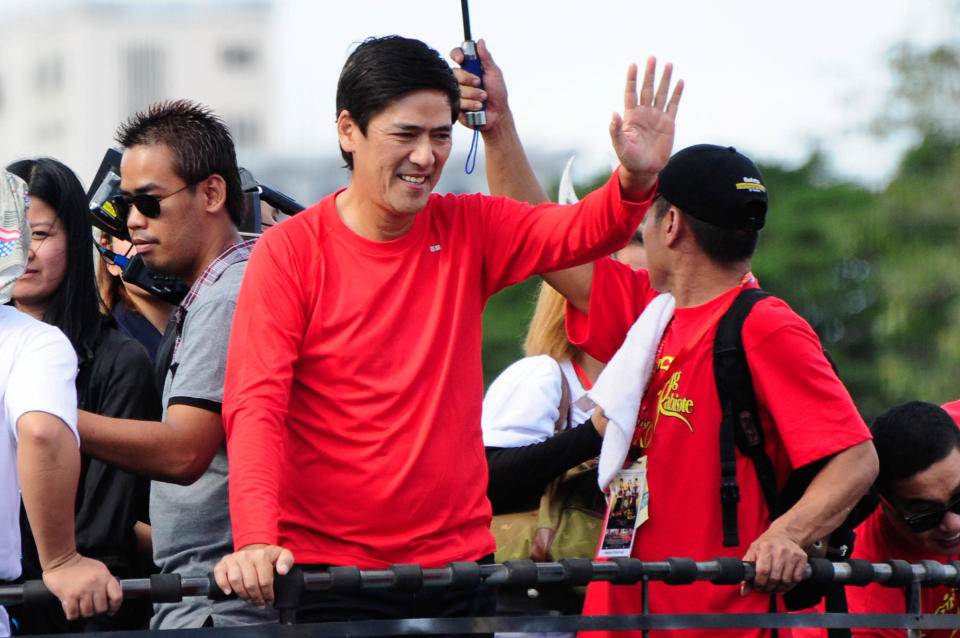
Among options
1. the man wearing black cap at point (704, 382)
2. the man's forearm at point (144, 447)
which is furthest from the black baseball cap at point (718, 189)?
the man's forearm at point (144, 447)

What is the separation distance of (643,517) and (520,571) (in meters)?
0.83

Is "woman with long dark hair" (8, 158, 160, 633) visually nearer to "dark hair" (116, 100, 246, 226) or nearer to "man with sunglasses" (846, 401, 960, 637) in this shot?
"dark hair" (116, 100, 246, 226)

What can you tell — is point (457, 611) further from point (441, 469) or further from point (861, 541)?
point (861, 541)

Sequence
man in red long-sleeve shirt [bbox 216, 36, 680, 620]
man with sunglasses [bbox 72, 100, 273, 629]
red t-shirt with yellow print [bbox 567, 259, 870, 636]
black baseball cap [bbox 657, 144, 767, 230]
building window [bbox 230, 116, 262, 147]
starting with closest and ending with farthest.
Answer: man in red long-sleeve shirt [bbox 216, 36, 680, 620] → man with sunglasses [bbox 72, 100, 273, 629] → red t-shirt with yellow print [bbox 567, 259, 870, 636] → black baseball cap [bbox 657, 144, 767, 230] → building window [bbox 230, 116, 262, 147]

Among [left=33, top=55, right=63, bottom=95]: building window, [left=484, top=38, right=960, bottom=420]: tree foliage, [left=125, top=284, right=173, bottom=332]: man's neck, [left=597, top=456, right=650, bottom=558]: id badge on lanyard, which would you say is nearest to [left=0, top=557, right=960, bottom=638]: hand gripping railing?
[left=597, top=456, right=650, bottom=558]: id badge on lanyard

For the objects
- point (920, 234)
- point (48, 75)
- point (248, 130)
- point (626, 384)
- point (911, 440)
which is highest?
point (48, 75)

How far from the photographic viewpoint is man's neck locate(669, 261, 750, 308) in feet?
13.8

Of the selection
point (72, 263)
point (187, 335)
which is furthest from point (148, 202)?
point (187, 335)

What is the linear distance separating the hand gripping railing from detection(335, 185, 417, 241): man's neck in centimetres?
87

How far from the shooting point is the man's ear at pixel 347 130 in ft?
12.6

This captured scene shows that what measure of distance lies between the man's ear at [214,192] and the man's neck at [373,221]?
2.43 ft

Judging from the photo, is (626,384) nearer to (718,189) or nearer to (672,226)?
(672,226)

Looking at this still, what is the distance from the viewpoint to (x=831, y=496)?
12.6ft

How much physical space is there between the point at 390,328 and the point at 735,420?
3.11 ft
